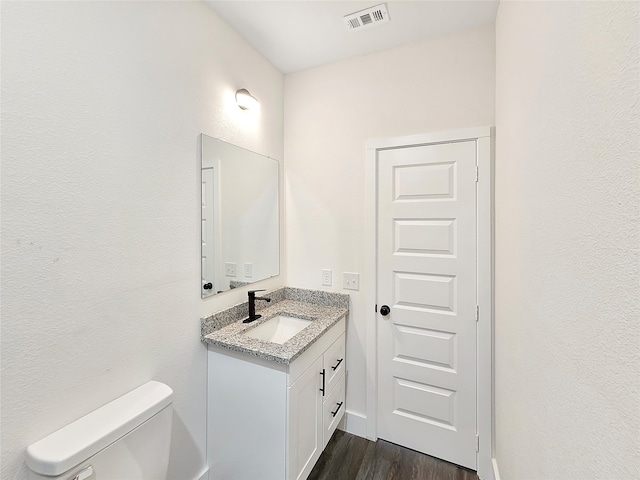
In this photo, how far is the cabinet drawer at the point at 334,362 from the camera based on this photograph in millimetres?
1714

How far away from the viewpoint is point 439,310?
177 cm

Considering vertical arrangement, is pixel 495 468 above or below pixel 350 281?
below

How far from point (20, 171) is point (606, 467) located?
5.16ft

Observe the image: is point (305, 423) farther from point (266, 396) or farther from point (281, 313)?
point (281, 313)

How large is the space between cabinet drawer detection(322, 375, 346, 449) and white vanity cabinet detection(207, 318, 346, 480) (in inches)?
0.9

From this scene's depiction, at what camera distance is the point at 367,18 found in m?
1.60

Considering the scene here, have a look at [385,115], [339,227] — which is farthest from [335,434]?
[385,115]

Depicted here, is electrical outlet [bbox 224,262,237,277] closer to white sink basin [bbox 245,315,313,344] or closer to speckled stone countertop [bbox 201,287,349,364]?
speckled stone countertop [bbox 201,287,349,364]

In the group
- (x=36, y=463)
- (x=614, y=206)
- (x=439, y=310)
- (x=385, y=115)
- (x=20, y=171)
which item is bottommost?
(x=36, y=463)

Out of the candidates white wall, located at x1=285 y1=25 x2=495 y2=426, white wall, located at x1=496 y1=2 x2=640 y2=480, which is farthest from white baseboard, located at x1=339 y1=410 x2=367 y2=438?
white wall, located at x1=496 y1=2 x2=640 y2=480

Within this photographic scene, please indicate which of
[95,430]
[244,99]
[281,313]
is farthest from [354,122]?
[95,430]

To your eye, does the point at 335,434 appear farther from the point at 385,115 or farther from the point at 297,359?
the point at 385,115

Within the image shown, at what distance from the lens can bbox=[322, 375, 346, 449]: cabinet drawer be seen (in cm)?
169

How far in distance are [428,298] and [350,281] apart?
1.76 ft
